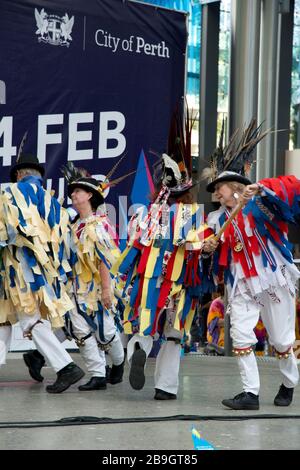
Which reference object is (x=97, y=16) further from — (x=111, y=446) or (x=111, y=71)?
(x=111, y=446)

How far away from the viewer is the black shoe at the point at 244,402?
7145mm

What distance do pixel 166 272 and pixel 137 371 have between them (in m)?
0.78

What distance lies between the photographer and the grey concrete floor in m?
5.68

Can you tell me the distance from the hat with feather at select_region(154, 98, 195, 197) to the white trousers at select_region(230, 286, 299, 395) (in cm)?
103

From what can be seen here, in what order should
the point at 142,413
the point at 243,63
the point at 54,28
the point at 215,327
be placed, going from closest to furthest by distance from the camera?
the point at 142,413 < the point at 54,28 < the point at 243,63 < the point at 215,327

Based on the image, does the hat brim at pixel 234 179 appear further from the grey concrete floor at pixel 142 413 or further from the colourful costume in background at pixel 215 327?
the colourful costume in background at pixel 215 327

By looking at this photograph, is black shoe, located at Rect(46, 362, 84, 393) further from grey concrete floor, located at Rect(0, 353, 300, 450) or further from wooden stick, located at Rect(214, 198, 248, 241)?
wooden stick, located at Rect(214, 198, 248, 241)

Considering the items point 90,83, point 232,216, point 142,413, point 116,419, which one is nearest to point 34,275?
point 142,413

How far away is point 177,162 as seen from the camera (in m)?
7.95

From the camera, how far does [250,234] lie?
24.0 ft

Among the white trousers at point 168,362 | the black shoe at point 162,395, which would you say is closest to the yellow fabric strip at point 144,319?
the white trousers at point 168,362

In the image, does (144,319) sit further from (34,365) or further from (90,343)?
(34,365)

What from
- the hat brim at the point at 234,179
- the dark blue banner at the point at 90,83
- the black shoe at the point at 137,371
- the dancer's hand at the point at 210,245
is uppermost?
the dark blue banner at the point at 90,83

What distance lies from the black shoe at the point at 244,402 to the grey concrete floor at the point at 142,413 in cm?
7
